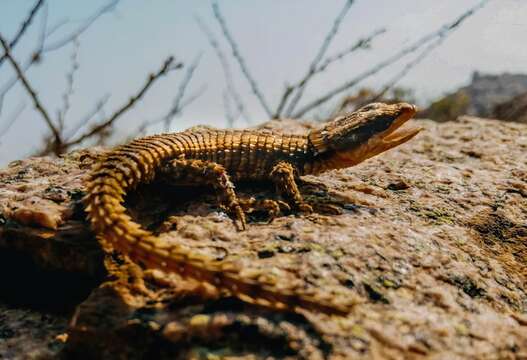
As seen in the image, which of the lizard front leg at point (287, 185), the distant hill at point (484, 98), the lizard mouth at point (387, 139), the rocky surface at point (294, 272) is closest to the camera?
the rocky surface at point (294, 272)

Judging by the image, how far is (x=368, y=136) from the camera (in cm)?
319

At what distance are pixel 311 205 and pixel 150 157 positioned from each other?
0.98 metres

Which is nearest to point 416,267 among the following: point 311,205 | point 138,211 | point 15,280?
point 311,205

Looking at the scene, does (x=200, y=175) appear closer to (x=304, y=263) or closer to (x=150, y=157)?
(x=150, y=157)

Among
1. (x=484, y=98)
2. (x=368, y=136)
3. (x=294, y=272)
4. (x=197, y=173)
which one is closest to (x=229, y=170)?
(x=197, y=173)

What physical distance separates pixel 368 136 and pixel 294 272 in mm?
1481

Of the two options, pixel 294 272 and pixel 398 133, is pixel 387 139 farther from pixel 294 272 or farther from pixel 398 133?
pixel 294 272

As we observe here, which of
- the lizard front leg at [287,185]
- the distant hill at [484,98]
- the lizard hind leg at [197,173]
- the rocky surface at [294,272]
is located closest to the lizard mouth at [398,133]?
the rocky surface at [294,272]

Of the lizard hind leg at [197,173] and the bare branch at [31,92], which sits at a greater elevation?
the bare branch at [31,92]

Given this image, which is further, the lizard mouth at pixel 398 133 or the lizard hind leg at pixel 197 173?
the lizard mouth at pixel 398 133

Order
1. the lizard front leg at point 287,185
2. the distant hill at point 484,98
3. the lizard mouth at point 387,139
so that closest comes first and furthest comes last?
the lizard front leg at point 287,185, the lizard mouth at point 387,139, the distant hill at point 484,98

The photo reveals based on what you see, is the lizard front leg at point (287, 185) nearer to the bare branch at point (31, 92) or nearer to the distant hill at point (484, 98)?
the bare branch at point (31, 92)

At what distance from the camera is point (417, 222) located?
9.04ft

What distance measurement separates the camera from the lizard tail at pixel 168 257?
1.73 meters
